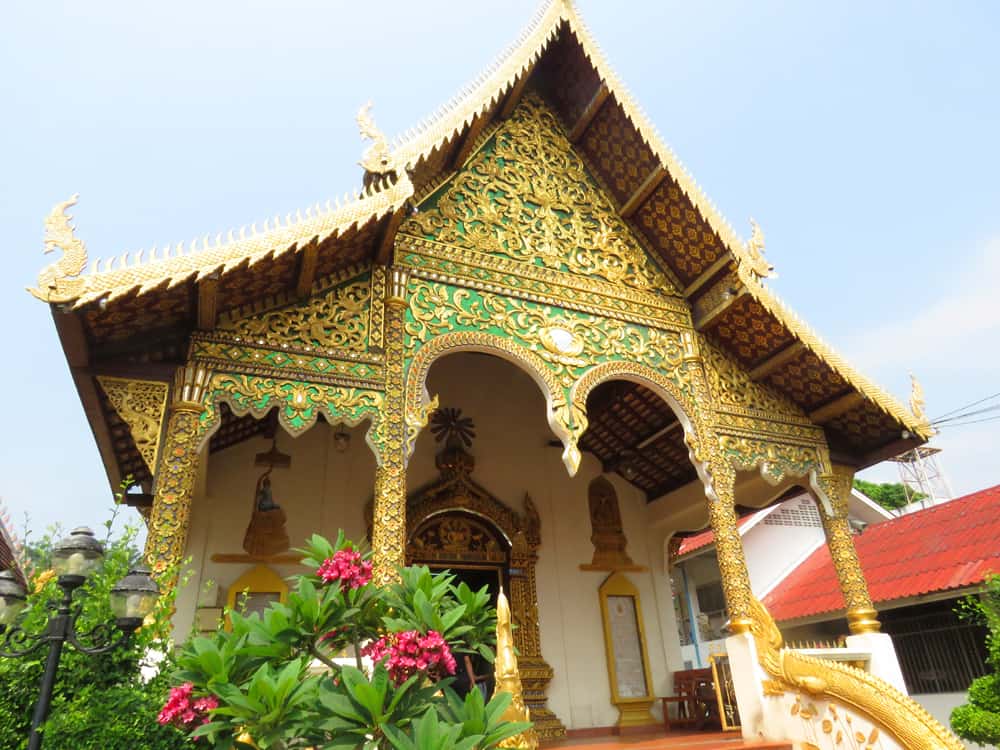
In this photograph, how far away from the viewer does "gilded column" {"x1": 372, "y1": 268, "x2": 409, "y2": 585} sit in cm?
417

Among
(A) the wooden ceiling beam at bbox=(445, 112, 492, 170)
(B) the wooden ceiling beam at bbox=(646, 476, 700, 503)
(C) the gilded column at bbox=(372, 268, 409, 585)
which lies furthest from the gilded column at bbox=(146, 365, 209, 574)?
(B) the wooden ceiling beam at bbox=(646, 476, 700, 503)

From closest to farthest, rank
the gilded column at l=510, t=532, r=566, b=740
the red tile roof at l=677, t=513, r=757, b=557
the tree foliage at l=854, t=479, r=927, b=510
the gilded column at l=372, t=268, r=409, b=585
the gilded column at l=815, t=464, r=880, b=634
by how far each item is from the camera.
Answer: the gilded column at l=372, t=268, r=409, b=585 < the gilded column at l=815, t=464, r=880, b=634 < the gilded column at l=510, t=532, r=566, b=740 < the red tile roof at l=677, t=513, r=757, b=557 < the tree foliage at l=854, t=479, r=927, b=510

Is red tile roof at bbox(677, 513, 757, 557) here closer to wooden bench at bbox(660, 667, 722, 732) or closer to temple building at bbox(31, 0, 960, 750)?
temple building at bbox(31, 0, 960, 750)

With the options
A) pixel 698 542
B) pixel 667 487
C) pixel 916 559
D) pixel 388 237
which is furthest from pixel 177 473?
pixel 698 542

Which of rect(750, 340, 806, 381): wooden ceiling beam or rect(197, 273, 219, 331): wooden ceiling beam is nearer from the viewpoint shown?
rect(197, 273, 219, 331): wooden ceiling beam

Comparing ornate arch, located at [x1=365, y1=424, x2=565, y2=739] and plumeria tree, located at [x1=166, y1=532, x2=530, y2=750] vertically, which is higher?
ornate arch, located at [x1=365, y1=424, x2=565, y2=739]

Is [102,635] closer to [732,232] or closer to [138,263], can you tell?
[138,263]

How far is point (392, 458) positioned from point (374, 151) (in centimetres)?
214

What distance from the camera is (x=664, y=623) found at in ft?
24.7

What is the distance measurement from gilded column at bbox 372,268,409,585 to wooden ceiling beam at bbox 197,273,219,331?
1119 mm

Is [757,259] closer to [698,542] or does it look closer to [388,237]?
[388,237]

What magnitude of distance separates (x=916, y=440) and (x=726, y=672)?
2726mm

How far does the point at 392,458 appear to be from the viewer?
4.39 metres

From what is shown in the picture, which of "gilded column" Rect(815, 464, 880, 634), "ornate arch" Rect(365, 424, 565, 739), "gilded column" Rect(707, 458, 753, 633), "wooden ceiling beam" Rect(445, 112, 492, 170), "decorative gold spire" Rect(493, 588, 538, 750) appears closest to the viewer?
"decorative gold spire" Rect(493, 588, 538, 750)
